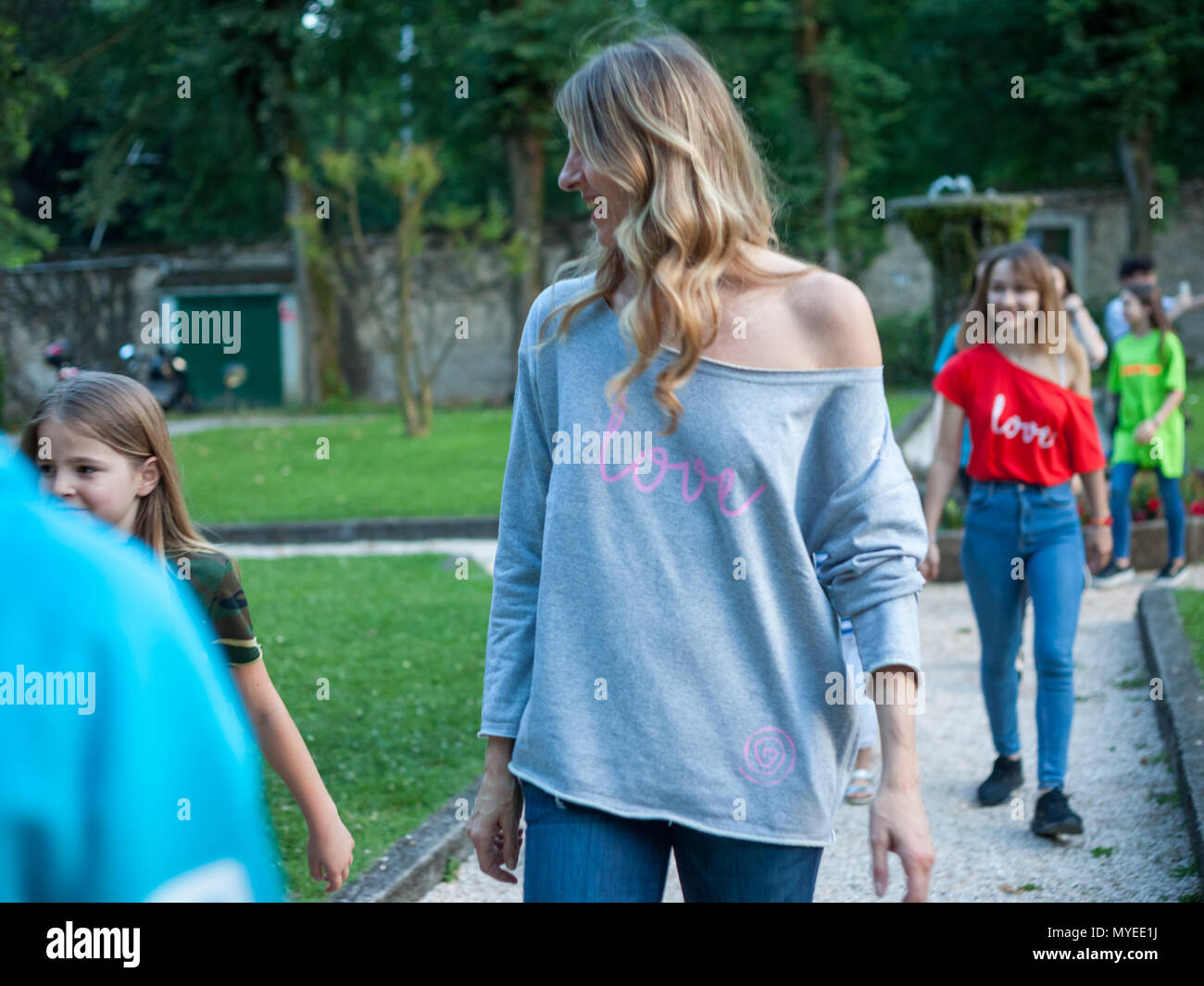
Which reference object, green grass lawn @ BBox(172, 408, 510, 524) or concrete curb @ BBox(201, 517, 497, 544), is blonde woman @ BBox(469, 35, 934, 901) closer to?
green grass lawn @ BBox(172, 408, 510, 524)

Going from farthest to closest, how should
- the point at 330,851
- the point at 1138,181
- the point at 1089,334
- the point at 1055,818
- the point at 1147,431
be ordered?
the point at 1138,181 < the point at 1147,431 < the point at 1089,334 < the point at 1055,818 < the point at 330,851

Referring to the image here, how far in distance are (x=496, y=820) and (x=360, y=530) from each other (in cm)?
1026

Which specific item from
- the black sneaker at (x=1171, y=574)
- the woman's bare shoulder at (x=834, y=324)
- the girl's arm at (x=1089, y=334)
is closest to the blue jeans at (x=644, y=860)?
the woman's bare shoulder at (x=834, y=324)

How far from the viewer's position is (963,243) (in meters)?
12.5

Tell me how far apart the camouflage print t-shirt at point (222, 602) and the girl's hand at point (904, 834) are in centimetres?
125

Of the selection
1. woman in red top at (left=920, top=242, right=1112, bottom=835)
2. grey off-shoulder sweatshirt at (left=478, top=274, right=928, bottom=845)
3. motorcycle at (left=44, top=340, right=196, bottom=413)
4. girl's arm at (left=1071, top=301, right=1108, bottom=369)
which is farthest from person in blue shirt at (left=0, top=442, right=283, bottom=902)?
motorcycle at (left=44, top=340, right=196, bottom=413)

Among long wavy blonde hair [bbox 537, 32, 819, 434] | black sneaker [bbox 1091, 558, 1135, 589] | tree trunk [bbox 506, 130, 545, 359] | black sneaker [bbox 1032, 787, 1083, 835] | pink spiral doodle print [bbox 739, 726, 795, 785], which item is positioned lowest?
black sneaker [bbox 1032, 787, 1083, 835]

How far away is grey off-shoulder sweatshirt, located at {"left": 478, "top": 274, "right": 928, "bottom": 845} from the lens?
196 cm

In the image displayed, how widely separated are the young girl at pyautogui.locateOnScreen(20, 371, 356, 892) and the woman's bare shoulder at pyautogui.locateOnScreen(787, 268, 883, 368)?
1211 mm

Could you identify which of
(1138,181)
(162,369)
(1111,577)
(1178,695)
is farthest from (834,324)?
(162,369)

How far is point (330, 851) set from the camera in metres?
2.40

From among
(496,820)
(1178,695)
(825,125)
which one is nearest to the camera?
(496,820)

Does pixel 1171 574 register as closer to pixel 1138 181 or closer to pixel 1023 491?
pixel 1023 491
